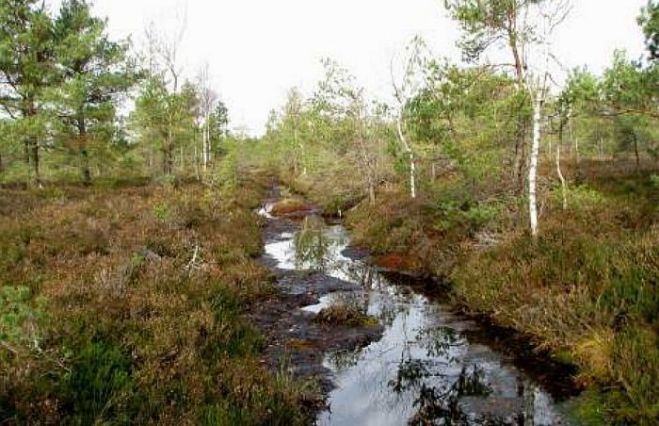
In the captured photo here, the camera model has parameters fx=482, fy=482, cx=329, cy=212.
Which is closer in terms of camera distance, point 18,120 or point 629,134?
point 18,120

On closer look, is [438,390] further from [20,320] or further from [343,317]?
[20,320]

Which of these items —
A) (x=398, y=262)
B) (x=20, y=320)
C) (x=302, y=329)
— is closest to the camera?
(x=20, y=320)

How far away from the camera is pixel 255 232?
20.0 metres

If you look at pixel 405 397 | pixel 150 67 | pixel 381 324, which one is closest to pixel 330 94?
pixel 150 67

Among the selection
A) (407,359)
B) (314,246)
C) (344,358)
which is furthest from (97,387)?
(314,246)

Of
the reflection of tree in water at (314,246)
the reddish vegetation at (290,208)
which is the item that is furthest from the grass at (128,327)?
the reddish vegetation at (290,208)

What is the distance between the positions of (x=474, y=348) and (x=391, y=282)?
526 centimetres

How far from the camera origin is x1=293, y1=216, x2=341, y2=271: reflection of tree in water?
1642cm

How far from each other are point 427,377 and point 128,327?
4748 millimetres

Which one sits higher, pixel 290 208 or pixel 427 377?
pixel 290 208

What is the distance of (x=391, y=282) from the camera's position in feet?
45.8

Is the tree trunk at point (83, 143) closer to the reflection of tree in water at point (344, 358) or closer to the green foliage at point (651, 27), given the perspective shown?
the reflection of tree in water at point (344, 358)

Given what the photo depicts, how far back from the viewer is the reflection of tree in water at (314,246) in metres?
16.4

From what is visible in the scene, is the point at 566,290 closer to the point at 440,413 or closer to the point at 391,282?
the point at 440,413
